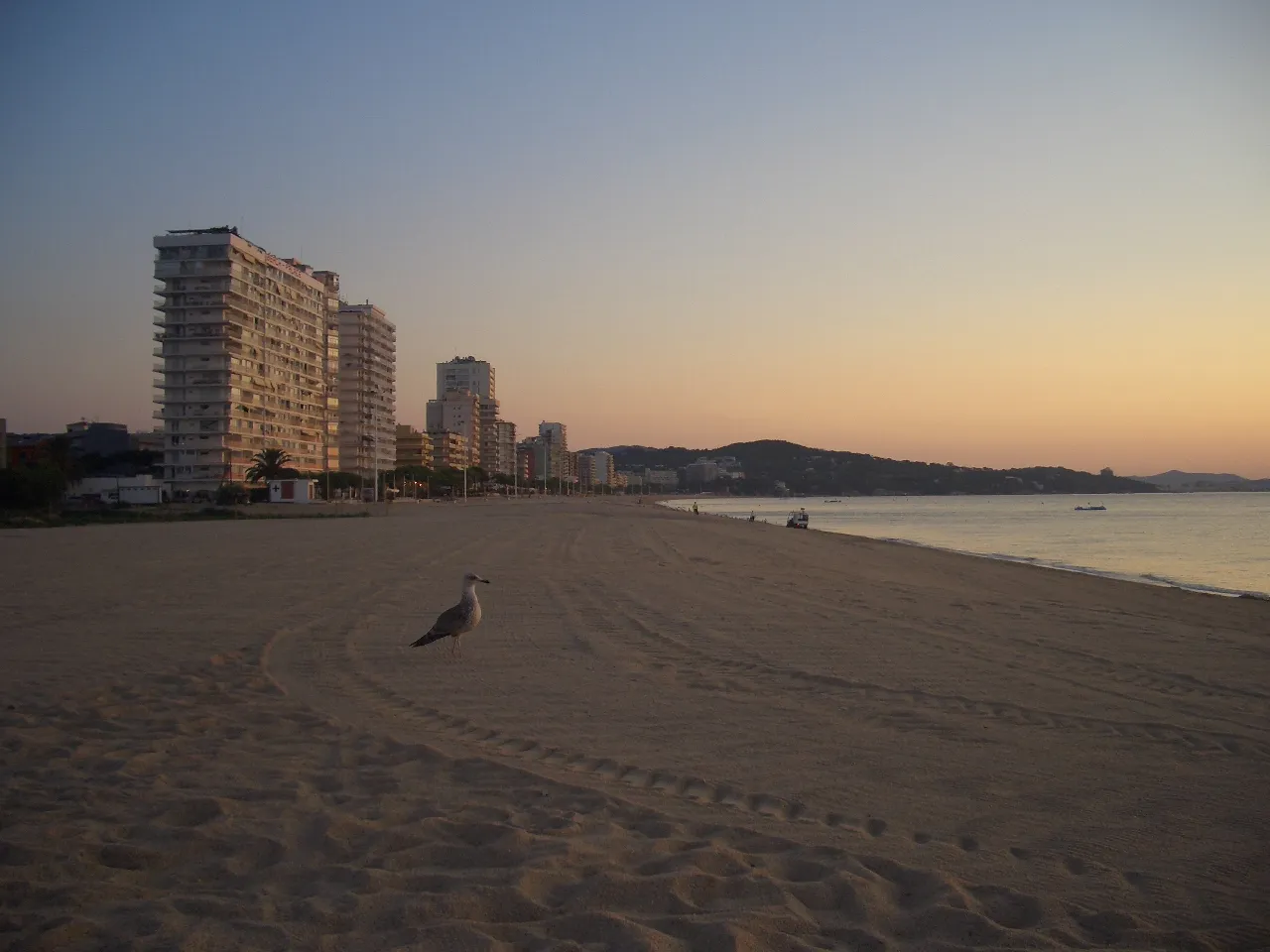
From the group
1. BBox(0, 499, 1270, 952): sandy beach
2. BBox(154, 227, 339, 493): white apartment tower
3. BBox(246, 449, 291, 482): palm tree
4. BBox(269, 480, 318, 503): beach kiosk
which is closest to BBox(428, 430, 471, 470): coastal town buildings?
BBox(154, 227, 339, 493): white apartment tower

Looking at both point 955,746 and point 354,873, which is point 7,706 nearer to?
point 354,873

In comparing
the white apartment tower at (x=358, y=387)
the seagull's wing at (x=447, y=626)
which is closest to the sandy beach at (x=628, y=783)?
the seagull's wing at (x=447, y=626)

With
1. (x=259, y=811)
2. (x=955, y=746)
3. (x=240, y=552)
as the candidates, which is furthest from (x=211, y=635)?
(x=240, y=552)

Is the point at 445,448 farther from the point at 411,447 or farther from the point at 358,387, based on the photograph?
the point at 358,387

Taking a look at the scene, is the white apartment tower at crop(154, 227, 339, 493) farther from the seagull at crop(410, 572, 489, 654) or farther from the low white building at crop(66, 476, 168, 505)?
the seagull at crop(410, 572, 489, 654)

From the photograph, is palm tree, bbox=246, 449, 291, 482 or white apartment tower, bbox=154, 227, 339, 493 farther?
white apartment tower, bbox=154, 227, 339, 493

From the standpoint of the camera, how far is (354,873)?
3764 millimetres

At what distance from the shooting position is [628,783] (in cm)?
496

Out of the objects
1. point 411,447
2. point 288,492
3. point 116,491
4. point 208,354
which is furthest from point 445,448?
point 288,492

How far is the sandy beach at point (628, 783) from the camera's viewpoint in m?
3.47

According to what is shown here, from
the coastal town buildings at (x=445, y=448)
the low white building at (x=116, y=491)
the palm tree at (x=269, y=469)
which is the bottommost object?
the low white building at (x=116, y=491)

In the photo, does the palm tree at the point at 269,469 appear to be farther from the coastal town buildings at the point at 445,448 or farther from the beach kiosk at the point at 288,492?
the coastal town buildings at the point at 445,448

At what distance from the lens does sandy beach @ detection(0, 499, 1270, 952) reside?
3475mm

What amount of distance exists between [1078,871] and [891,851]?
743 mm
